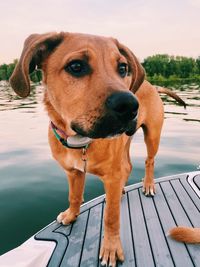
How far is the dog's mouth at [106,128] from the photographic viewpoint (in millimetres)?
2594

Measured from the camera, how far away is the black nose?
2494mm

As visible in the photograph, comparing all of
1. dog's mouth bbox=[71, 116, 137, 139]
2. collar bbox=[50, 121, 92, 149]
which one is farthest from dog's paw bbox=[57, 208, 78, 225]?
dog's mouth bbox=[71, 116, 137, 139]

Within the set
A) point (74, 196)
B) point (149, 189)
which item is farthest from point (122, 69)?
point (149, 189)

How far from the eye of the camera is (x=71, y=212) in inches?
165

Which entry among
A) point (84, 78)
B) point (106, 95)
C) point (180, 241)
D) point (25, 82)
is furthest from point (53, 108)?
point (180, 241)

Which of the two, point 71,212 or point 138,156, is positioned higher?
point 71,212

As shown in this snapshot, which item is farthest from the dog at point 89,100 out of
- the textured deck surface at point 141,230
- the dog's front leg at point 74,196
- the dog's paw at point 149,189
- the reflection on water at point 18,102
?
the reflection on water at point 18,102

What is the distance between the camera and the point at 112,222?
3473 mm

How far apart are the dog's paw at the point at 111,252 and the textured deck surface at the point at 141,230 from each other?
70 mm

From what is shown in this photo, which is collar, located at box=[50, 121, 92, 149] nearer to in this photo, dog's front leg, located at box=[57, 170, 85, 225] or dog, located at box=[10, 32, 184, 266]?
dog, located at box=[10, 32, 184, 266]

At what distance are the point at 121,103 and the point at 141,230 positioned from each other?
1926 millimetres

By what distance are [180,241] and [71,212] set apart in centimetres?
134

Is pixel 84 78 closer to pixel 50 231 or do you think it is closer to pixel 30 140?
pixel 50 231

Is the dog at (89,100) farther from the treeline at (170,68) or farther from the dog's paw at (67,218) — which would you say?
the treeline at (170,68)
